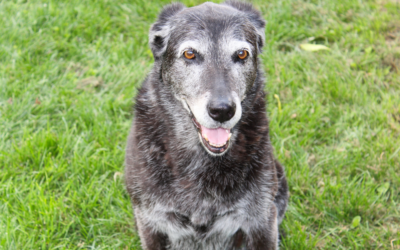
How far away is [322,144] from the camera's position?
4672mm

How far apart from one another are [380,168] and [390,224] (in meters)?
0.60

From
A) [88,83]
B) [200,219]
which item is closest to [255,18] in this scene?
[200,219]

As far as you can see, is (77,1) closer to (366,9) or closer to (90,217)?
(90,217)

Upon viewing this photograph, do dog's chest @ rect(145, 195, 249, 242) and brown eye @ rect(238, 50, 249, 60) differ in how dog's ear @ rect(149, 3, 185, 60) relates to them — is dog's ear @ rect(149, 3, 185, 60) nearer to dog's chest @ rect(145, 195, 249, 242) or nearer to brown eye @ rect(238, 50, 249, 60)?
brown eye @ rect(238, 50, 249, 60)

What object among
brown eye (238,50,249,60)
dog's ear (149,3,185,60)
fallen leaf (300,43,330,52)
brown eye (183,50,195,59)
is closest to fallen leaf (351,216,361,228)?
brown eye (238,50,249,60)

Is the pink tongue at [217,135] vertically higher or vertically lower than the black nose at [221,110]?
lower

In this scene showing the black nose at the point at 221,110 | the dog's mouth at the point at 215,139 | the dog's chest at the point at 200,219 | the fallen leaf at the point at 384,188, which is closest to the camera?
the black nose at the point at 221,110

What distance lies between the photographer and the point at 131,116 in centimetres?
497

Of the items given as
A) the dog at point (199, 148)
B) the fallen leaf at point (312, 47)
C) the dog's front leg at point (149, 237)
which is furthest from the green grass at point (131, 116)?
the dog at point (199, 148)

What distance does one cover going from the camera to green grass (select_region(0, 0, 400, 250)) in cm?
383

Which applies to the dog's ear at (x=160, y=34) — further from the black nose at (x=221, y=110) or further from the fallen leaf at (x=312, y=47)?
the fallen leaf at (x=312, y=47)

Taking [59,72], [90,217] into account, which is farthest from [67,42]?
[90,217]

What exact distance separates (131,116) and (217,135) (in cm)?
222

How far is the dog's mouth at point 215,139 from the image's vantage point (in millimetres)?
2914
